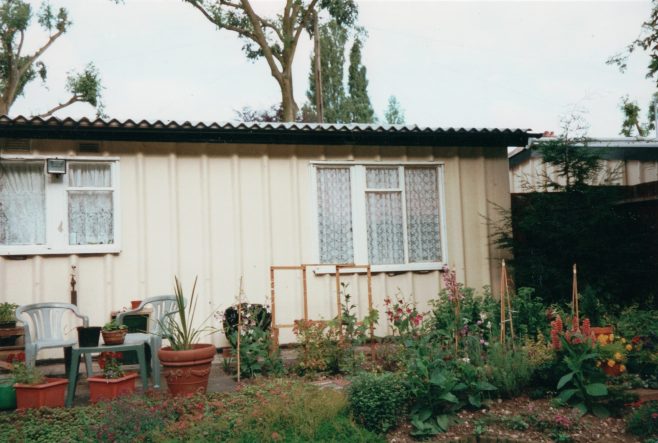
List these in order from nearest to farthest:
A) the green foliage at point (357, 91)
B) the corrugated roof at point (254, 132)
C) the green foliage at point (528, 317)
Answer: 1. the green foliage at point (528, 317)
2. the corrugated roof at point (254, 132)
3. the green foliage at point (357, 91)

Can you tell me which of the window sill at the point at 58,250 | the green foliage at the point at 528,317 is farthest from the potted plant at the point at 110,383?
the green foliage at the point at 528,317

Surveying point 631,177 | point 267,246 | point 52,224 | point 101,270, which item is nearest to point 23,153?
point 52,224

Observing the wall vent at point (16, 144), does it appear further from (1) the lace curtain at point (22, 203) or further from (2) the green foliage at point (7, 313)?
(2) the green foliage at point (7, 313)

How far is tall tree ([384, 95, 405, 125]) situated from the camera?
119 ft

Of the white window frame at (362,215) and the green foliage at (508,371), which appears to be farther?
the white window frame at (362,215)

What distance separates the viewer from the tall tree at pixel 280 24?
17.0 m

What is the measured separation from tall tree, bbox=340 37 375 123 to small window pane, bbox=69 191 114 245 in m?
21.7

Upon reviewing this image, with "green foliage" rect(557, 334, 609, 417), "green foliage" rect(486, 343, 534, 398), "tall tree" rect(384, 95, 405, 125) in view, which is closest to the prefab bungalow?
"green foliage" rect(486, 343, 534, 398)

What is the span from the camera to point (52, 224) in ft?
22.0

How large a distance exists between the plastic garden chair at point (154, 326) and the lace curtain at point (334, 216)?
6.90 feet

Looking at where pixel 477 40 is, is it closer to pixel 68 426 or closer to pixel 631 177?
pixel 631 177

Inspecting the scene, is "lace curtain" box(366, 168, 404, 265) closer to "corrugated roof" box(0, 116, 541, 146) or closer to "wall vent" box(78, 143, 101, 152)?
"corrugated roof" box(0, 116, 541, 146)

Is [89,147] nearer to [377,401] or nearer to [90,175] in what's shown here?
[90,175]

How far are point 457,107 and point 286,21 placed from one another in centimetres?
1285
